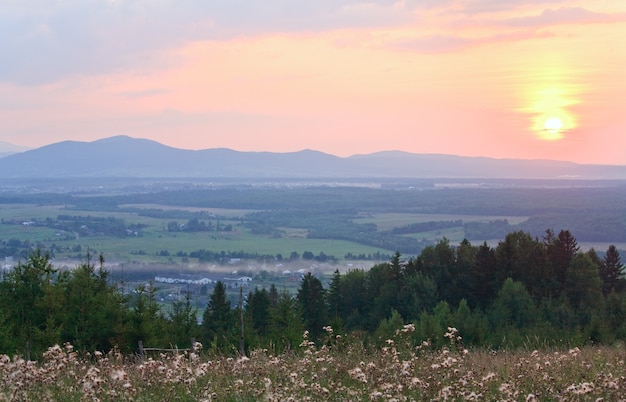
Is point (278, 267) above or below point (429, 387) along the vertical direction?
below

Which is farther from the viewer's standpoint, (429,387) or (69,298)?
Answer: (69,298)

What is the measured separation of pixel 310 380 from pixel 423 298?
4059 cm

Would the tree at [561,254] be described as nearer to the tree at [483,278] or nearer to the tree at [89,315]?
the tree at [483,278]

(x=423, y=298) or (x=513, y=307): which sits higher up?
(x=513, y=307)

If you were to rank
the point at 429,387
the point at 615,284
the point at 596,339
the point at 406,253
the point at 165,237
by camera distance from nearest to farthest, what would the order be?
the point at 429,387
the point at 596,339
the point at 615,284
the point at 406,253
the point at 165,237

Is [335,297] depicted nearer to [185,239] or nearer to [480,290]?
[480,290]

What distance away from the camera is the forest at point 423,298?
26188mm

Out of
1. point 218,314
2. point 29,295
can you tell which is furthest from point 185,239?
point 29,295

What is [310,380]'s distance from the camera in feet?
25.0

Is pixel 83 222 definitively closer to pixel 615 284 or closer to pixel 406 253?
pixel 406 253

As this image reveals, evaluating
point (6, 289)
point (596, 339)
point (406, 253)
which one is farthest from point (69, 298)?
point (406, 253)

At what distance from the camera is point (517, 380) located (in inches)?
291

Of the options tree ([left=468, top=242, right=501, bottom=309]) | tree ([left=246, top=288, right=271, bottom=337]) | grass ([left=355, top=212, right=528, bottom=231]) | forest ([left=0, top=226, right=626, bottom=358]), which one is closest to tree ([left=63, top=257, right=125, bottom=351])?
forest ([left=0, top=226, right=626, bottom=358])

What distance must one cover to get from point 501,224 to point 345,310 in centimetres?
8931
